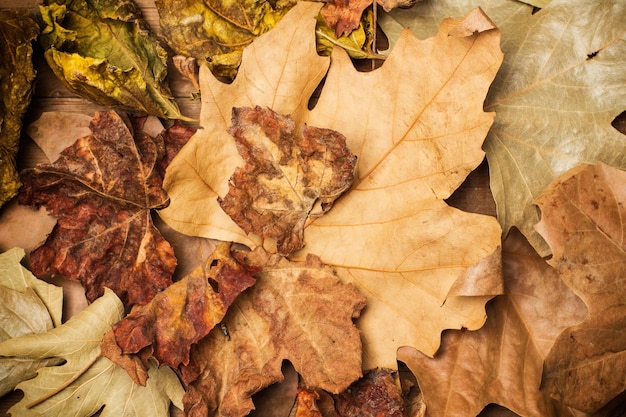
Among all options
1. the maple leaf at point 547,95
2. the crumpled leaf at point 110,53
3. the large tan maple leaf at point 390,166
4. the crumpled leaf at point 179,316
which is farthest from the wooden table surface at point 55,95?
the maple leaf at point 547,95

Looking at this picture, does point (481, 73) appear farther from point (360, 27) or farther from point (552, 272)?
point (552, 272)

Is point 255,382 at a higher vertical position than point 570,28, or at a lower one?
lower

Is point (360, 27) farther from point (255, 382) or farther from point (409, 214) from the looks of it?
point (255, 382)

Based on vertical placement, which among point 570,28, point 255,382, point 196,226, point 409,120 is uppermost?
point 570,28

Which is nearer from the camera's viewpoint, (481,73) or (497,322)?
(481,73)

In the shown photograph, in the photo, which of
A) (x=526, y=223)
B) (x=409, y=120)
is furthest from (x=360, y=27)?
(x=526, y=223)

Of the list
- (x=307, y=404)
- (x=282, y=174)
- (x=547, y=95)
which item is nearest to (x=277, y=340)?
(x=307, y=404)
